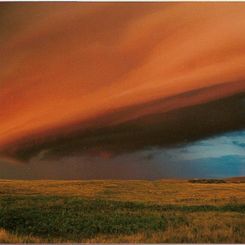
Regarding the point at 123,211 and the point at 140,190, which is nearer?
the point at 123,211

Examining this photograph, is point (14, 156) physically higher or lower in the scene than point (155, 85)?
lower

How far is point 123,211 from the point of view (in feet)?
35.0

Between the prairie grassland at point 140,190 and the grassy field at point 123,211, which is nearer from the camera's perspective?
the grassy field at point 123,211

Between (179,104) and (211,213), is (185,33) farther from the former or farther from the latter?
(211,213)

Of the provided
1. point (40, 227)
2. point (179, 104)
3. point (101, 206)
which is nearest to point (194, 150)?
point (179, 104)

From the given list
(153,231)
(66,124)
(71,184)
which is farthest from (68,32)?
(153,231)

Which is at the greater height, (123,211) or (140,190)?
(140,190)

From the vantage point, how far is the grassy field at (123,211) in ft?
34.2

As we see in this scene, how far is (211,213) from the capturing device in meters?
10.6

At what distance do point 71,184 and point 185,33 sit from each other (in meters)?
2.40

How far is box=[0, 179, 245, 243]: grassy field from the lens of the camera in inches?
410

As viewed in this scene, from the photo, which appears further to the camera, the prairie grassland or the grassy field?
the prairie grassland

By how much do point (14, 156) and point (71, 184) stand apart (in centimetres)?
83

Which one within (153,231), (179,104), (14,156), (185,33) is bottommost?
(153,231)
